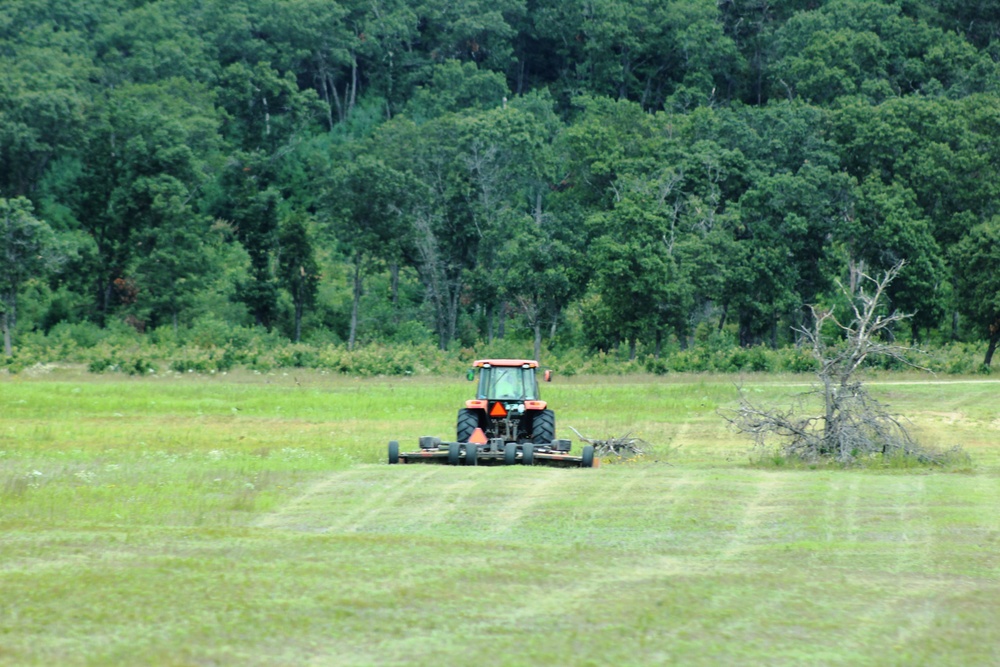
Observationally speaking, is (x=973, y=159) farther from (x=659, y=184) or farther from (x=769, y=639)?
(x=769, y=639)

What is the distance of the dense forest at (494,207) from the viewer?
5950 cm

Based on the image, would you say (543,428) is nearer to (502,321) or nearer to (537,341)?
(537,341)

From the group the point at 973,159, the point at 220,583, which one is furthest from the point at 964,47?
the point at 220,583

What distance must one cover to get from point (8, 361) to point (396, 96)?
45102 millimetres

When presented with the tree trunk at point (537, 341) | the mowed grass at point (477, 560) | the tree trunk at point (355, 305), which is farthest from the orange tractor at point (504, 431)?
the tree trunk at point (355, 305)

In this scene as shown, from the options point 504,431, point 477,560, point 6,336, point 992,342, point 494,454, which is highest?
point 992,342

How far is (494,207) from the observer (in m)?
65.8

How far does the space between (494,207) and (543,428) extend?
40785 mm

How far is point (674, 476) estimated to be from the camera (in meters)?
22.2

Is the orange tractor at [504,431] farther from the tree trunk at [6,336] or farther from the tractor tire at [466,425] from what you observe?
the tree trunk at [6,336]

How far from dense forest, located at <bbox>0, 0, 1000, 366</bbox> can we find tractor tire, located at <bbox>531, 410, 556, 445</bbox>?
30464 mm

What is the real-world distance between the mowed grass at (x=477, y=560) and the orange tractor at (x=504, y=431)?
916 mm

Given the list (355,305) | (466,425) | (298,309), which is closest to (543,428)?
(466,425)

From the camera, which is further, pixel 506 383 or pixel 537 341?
pixel 537 341
